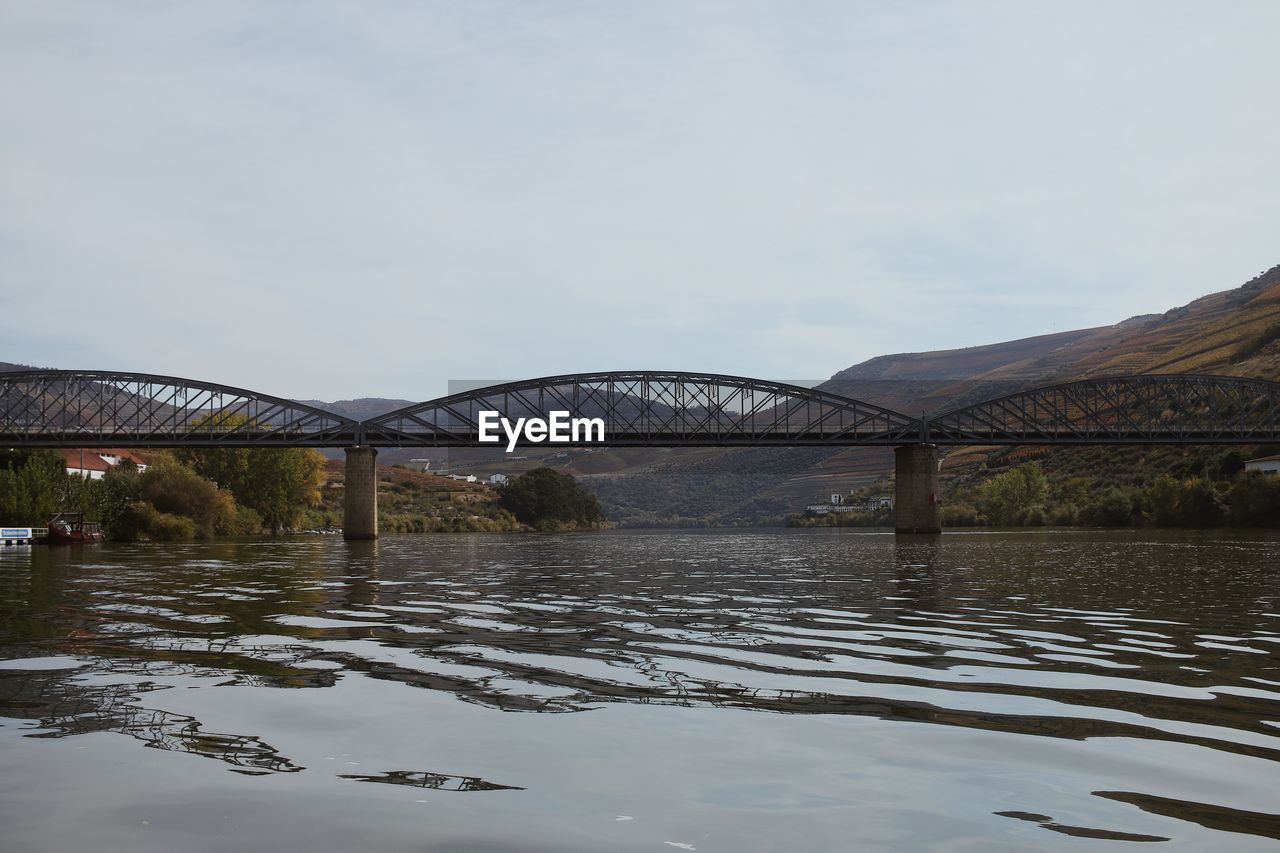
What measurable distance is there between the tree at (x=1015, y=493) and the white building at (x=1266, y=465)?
26.4 m

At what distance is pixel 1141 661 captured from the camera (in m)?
13.2

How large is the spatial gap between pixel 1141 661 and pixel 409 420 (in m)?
123

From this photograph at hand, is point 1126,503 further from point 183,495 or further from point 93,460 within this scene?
point 93,460

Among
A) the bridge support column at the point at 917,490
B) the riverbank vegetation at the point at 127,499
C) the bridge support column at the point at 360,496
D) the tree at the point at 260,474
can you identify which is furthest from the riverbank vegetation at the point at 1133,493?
the riverbank vegetation at the point at 127,499

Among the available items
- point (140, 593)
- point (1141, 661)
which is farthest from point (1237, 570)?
point (140, 593)

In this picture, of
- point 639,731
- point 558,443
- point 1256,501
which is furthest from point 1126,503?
point 639,731

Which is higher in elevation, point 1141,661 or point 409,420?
point 409,420

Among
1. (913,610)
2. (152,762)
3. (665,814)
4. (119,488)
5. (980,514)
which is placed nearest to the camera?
(665,814)

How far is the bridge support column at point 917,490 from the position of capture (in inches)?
4427

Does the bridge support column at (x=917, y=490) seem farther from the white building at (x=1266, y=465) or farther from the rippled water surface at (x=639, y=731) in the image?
the rippled water surface at (x=639, y=731)

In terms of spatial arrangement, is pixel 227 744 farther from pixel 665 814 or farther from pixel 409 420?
pixel 409 420

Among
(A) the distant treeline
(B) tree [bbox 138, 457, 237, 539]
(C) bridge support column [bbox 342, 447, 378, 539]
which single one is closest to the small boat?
(B) tree [bbox 138, 457, 237, 539]

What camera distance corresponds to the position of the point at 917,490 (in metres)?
119

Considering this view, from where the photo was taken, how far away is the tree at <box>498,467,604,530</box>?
18425 centimetres
